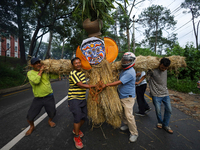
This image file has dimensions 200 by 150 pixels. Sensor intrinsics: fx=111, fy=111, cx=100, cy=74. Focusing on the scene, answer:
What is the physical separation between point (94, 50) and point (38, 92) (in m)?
1.64

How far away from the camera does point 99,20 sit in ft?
7.72

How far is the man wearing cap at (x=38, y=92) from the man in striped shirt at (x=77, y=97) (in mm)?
808

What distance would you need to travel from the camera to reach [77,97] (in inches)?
87.5

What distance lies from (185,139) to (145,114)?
1286 mm

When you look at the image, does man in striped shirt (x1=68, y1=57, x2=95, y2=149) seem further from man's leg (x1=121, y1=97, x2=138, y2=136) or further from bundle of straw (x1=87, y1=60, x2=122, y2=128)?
man's leg (x1=121, y1=97, x2=138, y2=136)

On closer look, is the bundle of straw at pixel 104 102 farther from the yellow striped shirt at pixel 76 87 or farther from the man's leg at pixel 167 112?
the man's leg at pixel 167 112

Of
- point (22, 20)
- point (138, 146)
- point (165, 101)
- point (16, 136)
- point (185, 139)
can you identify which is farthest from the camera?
point (22, 20)

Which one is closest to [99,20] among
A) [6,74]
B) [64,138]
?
[64,138]

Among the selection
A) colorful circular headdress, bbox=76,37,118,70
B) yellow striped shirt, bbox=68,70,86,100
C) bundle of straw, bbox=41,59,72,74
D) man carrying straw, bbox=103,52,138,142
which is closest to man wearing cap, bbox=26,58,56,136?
bundle of straw, bbox=41,59,72,74

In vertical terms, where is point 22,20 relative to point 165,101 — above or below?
above

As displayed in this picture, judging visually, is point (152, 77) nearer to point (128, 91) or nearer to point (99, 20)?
point (128, 91)

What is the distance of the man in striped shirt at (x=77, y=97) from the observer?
2.11 metres

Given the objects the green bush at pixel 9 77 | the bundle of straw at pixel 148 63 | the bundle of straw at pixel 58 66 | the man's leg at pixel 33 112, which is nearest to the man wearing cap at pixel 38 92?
the man's leg at pixel 33 112

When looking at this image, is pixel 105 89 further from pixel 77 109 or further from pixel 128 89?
pixel 77 109
